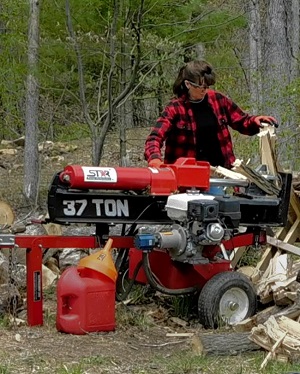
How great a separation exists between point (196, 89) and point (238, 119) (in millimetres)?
497

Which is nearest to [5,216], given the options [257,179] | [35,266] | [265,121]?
[35,266]

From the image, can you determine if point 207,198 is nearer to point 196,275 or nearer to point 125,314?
point 196,275

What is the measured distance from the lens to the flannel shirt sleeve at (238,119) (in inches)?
251

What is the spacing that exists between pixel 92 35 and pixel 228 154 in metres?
3.54

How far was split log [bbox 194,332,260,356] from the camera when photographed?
4.71 m

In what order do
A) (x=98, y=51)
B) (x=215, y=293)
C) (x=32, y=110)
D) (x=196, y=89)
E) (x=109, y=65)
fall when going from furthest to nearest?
(x=32, y=110) → (x=109, y=65) → (x=98, y=51) → (x=196, y=89) → (x=215, y=293)

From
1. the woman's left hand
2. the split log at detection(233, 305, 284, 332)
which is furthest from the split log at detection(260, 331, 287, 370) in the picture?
the woman's left hand

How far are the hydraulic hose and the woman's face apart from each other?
144 cm

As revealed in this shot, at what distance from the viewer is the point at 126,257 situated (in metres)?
6.29

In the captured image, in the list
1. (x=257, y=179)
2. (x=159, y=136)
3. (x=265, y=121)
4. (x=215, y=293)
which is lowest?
(x=215, y=293)

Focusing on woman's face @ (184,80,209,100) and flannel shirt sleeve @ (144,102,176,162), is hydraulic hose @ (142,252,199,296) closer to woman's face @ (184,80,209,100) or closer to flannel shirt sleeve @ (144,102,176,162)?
flannel shirt sleeve @ (144,102,176,162)

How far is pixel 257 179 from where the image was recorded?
590 centimetres

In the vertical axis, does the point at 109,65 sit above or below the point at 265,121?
above

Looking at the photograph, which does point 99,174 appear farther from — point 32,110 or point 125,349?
point 32,110
